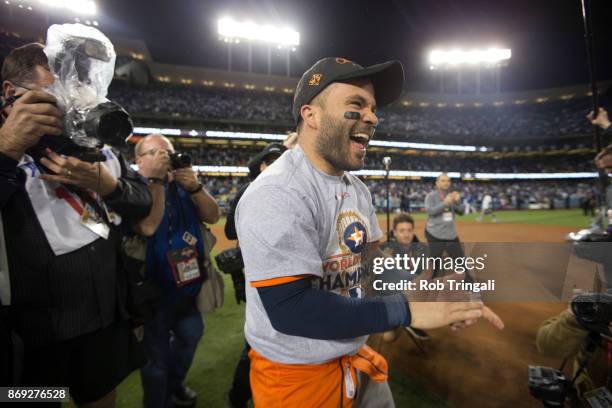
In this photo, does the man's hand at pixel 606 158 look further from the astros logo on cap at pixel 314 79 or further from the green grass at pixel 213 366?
the green grass at pixel 213 366

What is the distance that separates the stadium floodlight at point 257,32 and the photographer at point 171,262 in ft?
125

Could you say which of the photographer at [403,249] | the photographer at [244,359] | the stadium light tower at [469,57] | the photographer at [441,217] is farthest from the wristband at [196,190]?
the stadium light tower at [469,57]

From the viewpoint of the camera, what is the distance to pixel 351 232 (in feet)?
4.58

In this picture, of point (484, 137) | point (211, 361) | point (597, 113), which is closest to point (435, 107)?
point (484, 137)

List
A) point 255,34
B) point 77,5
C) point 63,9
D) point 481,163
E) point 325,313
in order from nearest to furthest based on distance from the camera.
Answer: point 325,313 → point 63,9 → point 77,5 → point 255,34 → point 481,163

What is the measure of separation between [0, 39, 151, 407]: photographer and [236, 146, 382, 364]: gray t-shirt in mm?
841

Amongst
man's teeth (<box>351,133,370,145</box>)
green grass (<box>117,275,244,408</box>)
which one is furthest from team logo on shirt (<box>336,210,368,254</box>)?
green grass (<box>117,275,244,408</box>)

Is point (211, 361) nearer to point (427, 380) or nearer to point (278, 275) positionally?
point (427, 380)

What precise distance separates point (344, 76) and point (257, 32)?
39903 mm

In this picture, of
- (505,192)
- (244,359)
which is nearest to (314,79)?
(244,359)

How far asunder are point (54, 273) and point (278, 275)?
3.85 ft

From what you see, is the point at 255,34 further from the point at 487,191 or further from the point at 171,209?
the point at 171,209

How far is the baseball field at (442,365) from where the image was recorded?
2.76 metres

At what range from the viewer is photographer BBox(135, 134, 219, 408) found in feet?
7.18
